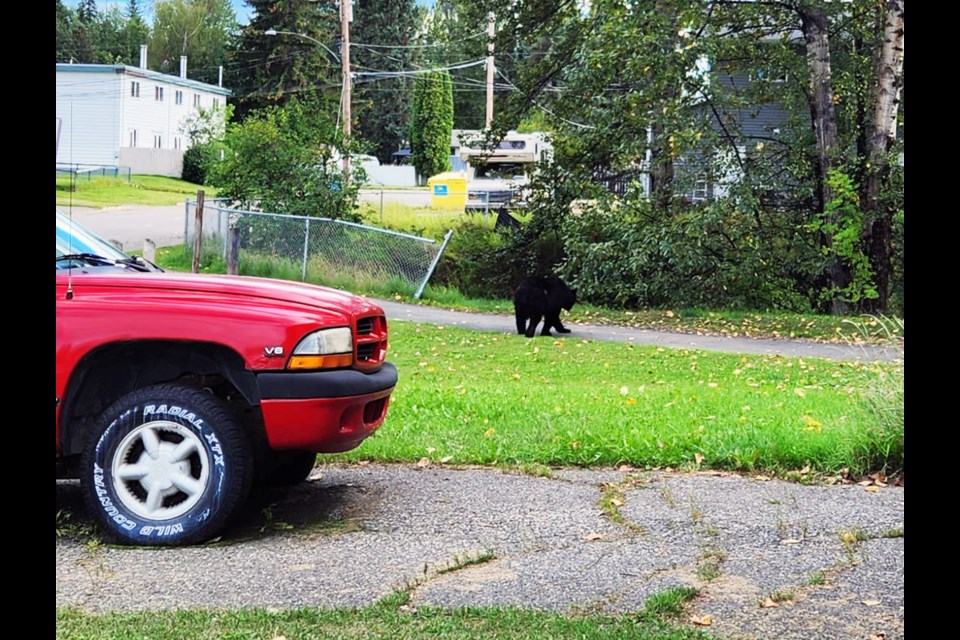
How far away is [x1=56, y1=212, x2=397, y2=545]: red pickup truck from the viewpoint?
547cm

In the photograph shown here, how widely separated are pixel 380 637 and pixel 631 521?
7.27ft

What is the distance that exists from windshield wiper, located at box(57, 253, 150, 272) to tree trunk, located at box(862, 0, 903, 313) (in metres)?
15.4

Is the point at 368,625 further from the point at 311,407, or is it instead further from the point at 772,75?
the point at 772,75

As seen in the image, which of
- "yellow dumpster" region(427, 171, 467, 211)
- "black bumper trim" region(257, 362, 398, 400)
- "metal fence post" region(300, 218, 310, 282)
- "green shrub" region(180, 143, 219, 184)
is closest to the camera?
"black bumper trim" region(257, 362, 398, 400)

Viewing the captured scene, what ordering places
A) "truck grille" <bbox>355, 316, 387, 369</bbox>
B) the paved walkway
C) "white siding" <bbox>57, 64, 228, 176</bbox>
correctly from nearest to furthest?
"truck grille" <bbox>355, 316, 387, 369</bbox> → the paved walkway → "white siding" <bbox>57, 64, 228, 176</bbox>

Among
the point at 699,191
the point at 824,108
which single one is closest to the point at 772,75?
the point at 824,108

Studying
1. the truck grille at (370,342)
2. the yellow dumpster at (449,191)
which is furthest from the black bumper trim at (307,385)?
the yellow dumpster at (449,191)

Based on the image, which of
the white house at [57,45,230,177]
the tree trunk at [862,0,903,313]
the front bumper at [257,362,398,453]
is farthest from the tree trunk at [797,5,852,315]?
the front bumper at [257,362,398,453]

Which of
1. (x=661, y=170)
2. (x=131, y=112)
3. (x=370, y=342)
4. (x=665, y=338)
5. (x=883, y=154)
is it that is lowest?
(x=665, y=338)

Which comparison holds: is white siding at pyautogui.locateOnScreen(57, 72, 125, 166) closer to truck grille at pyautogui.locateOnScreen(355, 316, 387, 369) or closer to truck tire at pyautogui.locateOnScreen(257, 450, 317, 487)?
truck tire at pyautogui.locateOnScreen(257, 450, 317, 487)

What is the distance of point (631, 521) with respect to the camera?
6.13 metres

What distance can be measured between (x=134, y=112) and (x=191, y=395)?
27.8 meters

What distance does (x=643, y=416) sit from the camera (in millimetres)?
9023
